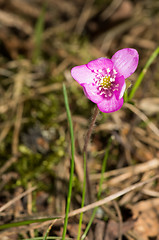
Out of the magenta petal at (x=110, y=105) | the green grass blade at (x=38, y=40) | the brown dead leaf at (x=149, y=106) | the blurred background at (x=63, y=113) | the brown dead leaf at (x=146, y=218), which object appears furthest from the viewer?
the green grass blade at (x=38, y=40)

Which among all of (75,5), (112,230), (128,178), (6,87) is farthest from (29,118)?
(75,5)

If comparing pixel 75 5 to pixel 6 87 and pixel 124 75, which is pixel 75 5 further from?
pixel 124 75

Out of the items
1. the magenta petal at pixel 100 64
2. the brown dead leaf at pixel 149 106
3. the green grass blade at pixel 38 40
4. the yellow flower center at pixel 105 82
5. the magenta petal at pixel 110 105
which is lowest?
the magenta petal at pixel 110 105

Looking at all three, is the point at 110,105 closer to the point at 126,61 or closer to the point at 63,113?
the point at 126,61

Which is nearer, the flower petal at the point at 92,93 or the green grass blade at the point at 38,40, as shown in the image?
the flower petal at the point at 92,93

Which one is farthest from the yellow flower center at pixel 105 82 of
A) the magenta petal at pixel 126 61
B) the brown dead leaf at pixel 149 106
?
the brown dead leaf at pixel 149 106

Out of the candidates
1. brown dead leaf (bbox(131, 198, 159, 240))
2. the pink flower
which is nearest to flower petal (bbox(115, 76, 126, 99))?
the pink flower

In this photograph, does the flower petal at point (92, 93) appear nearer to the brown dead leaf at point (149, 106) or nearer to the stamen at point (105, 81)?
the stamen at point (105, 81)
